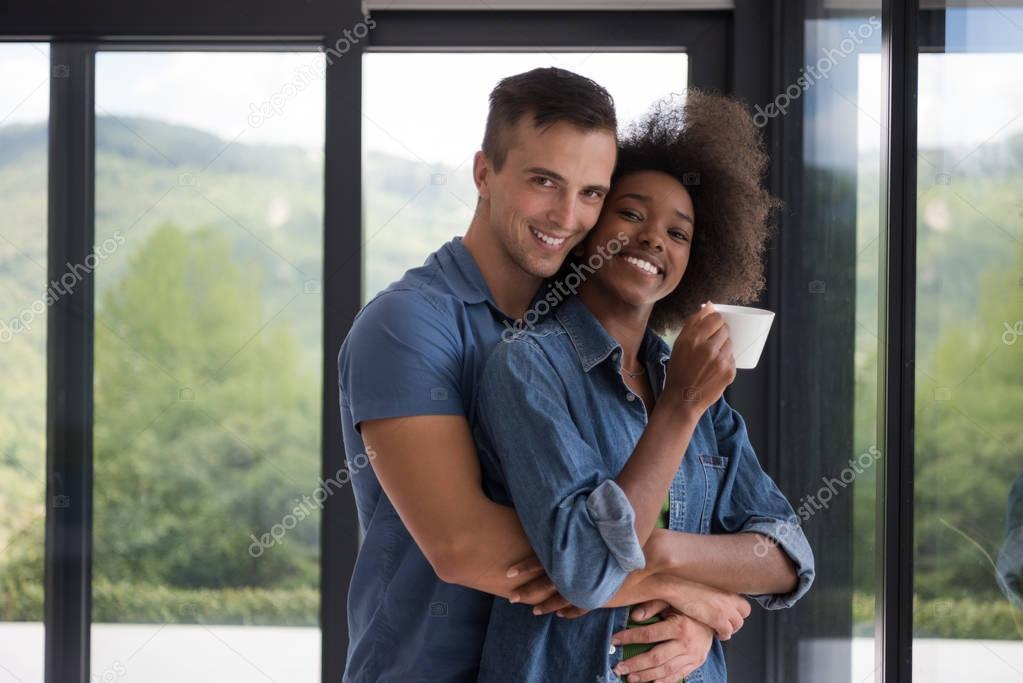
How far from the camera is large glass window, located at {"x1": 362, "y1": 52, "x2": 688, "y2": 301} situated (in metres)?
2.30

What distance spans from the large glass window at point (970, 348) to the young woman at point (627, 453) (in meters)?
0.31

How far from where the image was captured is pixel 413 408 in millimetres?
1132

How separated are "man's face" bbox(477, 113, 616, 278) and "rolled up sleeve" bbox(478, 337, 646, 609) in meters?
0.18

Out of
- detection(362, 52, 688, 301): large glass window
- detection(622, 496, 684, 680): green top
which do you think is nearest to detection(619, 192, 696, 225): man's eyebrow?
detection(622, 496, 684, 680): green top

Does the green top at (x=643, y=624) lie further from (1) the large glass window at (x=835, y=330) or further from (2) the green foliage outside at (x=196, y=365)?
(2) the green foliage outside at (x=196, y=365)

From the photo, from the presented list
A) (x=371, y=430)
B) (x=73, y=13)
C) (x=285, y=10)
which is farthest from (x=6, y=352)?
(x=371, y=430)

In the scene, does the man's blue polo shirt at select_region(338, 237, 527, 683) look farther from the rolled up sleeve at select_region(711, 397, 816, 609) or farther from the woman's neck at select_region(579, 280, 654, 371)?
the rolled up sleeve at select_region(711, 397, 816, 609)

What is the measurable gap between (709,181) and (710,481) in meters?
0.45

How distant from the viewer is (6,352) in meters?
2.32

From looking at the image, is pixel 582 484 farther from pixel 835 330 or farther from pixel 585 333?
pixel 835 330

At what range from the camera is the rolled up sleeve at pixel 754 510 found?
4.13ft

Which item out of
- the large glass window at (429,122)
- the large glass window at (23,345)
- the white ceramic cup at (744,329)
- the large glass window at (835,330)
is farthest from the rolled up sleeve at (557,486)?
the large glass window at (23,345)

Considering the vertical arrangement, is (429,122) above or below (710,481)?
above

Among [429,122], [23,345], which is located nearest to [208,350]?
[23,345]
